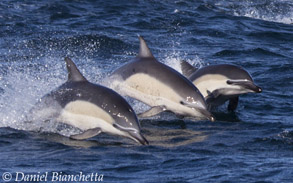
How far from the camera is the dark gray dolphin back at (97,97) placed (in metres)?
8.59

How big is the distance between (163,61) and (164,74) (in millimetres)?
4488

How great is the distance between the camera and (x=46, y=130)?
9398mm

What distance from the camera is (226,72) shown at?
10805 millimetres

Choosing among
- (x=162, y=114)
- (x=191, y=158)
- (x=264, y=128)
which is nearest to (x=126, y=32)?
(x=162, y=114)

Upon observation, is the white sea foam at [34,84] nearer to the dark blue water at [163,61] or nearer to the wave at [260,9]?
the dark blue water at [163,61]

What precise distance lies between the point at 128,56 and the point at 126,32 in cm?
259

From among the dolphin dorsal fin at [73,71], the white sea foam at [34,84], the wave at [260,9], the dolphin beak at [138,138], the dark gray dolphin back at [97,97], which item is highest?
the dolphin dorsal fin at [73,71]

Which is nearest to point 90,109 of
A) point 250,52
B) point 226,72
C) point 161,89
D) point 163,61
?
point 161,89

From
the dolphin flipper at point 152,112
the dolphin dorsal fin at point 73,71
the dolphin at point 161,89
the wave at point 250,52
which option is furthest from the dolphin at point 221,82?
the wave at point 250,52

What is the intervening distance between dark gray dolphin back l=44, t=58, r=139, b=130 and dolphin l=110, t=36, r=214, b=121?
3.36ft

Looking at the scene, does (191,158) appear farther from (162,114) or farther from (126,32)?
(126,32)

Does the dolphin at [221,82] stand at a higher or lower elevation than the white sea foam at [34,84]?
higher

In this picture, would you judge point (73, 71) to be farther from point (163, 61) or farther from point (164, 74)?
point (163, 61)

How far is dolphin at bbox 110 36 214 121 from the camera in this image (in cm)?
982
